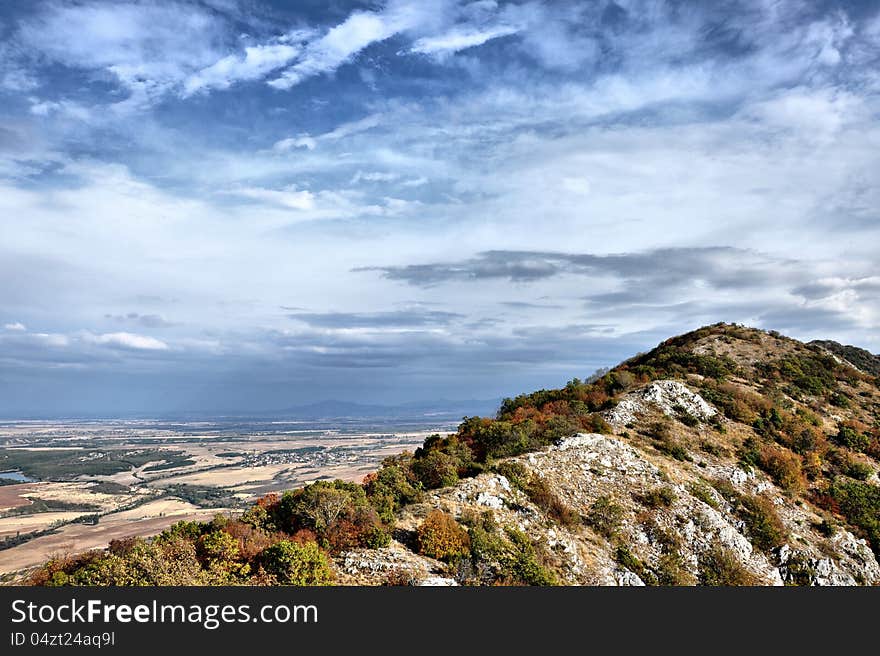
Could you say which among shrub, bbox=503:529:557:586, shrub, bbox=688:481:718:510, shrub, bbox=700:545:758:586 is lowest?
shrub, bbox=700:545:758:586

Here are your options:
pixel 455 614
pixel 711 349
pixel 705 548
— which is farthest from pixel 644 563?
pixel 711 349

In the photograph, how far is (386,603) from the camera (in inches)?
Answer: 564

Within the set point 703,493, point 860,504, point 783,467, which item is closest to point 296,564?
point 703,493

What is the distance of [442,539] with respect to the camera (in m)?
21.9

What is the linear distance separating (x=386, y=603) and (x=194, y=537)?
39.5 feet

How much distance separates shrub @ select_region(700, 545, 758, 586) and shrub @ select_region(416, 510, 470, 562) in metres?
13.3

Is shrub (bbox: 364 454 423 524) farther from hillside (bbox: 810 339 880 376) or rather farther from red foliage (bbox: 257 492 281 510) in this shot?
hillside (bbox: 810 339 880 376)

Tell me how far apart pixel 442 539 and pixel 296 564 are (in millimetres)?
6800

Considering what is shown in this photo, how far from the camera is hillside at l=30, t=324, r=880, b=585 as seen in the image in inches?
768

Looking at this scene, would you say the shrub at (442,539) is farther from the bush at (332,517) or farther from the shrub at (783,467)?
the shrub at (783,467)

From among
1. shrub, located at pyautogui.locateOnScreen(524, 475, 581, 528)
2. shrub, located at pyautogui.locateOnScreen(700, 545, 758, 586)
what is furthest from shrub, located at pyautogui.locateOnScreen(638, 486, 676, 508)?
shrub, located at pyautogui.locateOnScreen(524, 475, 581, 528)

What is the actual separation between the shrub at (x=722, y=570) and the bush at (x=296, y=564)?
1969 cm

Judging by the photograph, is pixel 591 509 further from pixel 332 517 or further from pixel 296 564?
pixel 296 564

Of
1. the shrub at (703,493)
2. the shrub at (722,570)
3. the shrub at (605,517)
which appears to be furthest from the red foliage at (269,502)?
the shrub at (703,493)
